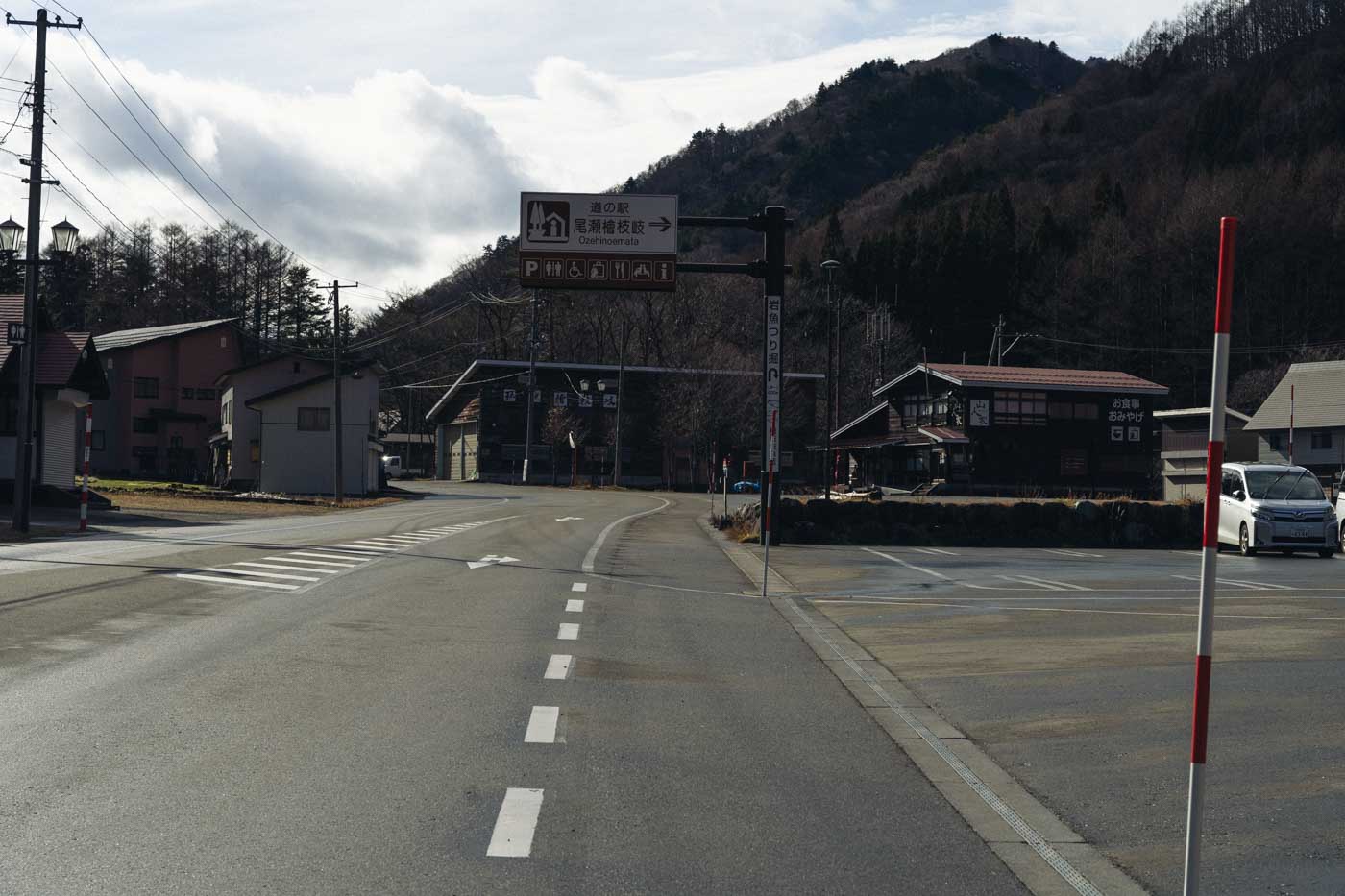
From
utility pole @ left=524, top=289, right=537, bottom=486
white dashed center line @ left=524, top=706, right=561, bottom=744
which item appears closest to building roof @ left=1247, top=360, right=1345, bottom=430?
utility pole @ left=524, top=289, right=537, bottom=486

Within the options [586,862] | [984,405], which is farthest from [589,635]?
[984,405]

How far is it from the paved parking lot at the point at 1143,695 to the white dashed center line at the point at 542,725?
2.49 m

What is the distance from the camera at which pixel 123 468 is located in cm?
6769

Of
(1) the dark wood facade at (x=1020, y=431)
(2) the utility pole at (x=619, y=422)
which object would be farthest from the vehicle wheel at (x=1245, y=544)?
(2) the utility pole at (x=619, y=422)

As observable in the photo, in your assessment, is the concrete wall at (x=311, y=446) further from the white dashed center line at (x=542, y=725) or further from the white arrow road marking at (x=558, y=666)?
the white dashed center line at (x=542, y=725)

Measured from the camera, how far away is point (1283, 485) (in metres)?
25.3

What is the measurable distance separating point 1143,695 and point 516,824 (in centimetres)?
515

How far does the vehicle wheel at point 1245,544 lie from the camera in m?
24.8

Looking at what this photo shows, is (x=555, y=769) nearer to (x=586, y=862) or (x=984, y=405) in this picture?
(x=586, y=862)

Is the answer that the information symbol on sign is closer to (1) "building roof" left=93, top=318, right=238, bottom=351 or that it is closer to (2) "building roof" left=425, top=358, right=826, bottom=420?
(1) "building roof" left=93, top=318, right=238, bottom=351

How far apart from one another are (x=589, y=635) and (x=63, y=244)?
19241 millimetres

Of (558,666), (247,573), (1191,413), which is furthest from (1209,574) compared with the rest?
(1191,413)

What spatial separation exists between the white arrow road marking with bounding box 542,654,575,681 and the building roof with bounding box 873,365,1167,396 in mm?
53674

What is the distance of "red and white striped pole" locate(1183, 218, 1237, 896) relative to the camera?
13.2 feet
